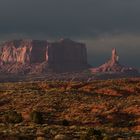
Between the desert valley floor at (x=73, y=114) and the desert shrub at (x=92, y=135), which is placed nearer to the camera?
the desert shrub at (x=92, y=135)

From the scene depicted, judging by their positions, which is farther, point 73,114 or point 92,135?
point 73,114

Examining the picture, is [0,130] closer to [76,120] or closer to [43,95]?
[76,120]

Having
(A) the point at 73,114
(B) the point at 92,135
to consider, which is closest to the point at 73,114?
(A) the point at 73,114

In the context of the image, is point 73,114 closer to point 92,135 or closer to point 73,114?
point 73,114

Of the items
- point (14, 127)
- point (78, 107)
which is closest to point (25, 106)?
point (78, 107)

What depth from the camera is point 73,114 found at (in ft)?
201

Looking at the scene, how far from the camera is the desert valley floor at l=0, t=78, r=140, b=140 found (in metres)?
42.3

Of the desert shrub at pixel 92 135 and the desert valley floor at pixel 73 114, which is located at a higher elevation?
the desert shrub at pixel 92 135

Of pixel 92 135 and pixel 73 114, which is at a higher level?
pixel 92 135

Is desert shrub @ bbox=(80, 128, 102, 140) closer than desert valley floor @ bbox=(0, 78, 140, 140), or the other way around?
desert shrub @ bbox=(80, 128, 102, 140)

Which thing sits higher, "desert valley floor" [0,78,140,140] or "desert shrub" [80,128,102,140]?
"desert shrub" [80,128,102,140]

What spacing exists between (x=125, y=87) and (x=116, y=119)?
3297 cm

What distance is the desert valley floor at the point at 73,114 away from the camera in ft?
139

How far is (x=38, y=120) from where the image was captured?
53.8 m
